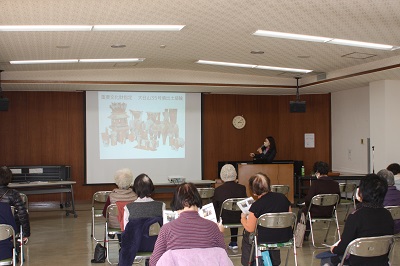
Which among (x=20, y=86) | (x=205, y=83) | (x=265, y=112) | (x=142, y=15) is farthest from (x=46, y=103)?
(x=142, y=15)

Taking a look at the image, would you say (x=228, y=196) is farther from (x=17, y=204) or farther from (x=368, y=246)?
(x=368, y=246)

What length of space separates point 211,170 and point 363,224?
Answer: 930cm

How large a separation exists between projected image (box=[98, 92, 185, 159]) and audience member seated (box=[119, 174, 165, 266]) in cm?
726

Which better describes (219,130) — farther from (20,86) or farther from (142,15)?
(142,15)

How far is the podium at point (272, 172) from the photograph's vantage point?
10547mm

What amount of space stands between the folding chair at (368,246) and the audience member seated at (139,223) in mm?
1645

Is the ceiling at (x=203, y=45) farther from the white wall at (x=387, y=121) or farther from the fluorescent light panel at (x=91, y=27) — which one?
the white wall at (x=387, y=121)

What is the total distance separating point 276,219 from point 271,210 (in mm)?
122

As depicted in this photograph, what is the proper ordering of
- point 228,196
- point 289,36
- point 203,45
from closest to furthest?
point 228,196 < point 289,36 < point 203,45

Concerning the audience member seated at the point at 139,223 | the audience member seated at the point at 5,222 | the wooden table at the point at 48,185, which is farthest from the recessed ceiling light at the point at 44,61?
the audience member seated at the point at 139,223

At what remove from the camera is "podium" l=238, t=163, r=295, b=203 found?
10547 millimetres

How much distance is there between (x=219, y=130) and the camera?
43.5ft

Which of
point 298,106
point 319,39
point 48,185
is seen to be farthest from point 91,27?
point 298,106

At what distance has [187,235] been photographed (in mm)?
3162
